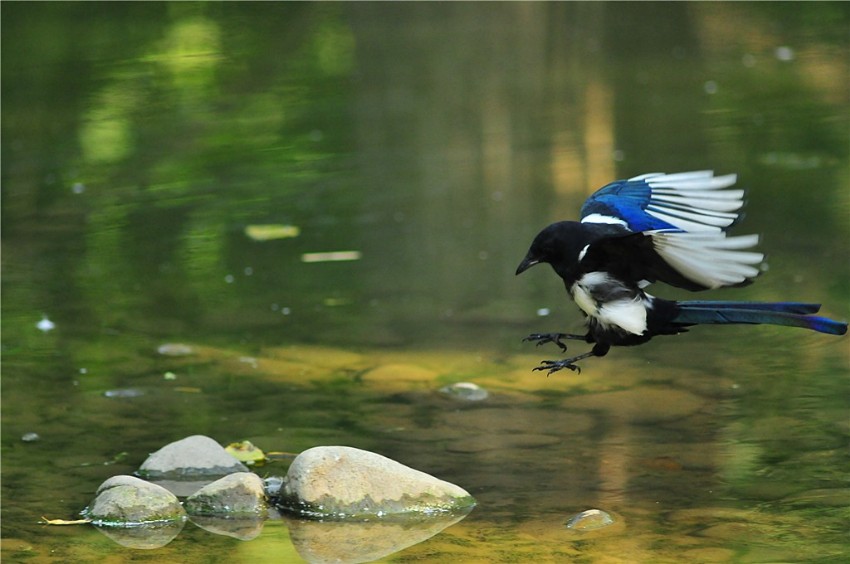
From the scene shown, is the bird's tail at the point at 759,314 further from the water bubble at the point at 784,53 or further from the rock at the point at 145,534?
the water bubble at the point at 784,53

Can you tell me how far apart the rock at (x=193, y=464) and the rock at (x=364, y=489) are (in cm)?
44

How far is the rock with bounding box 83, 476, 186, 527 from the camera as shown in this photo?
458cm

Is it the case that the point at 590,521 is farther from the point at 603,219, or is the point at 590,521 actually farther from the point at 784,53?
the point at 784,53

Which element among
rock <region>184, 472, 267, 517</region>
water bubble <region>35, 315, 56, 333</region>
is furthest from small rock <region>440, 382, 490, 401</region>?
water bubble <region>35, 315, 56, 333</region>

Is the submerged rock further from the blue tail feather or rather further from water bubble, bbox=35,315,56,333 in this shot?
water bubble, bbox=35,315,56,333

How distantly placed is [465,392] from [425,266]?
1.79m

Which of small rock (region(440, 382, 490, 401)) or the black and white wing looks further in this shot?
small rock (region(440, 382, 490, 401))

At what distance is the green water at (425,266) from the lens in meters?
4.68

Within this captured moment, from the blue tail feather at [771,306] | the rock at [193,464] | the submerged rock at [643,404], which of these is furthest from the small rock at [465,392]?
the blue tail feather at [771,306]

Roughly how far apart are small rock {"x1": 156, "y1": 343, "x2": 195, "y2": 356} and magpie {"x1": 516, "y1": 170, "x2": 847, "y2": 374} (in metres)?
2.48

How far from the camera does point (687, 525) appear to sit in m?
4.35

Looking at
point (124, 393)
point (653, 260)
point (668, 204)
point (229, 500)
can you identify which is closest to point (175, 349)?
point (124, 393)

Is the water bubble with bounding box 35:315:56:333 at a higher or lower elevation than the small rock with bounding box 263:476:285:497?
higher

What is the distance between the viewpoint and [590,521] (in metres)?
4.37
